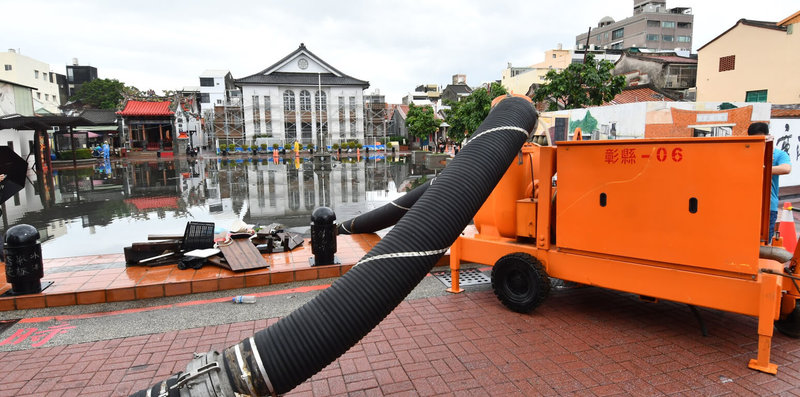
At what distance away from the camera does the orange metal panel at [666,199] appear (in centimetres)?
346

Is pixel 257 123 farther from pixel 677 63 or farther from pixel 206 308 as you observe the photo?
pixel 206 308

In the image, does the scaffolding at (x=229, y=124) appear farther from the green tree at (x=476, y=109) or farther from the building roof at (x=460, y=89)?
the building roof at (x=460, y=89)

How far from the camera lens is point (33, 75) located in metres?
57.5

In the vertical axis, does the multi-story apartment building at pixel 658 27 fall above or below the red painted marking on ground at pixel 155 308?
above

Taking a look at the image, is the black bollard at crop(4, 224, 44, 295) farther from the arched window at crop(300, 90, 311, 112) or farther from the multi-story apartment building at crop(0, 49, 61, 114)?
the multi-story apartment building at crop(0, 49, 61, 114)

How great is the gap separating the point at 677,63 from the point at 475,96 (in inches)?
571

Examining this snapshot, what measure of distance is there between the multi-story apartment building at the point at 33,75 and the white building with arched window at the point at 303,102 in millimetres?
21953

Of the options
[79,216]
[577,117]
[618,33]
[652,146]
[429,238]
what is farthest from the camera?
[618,33]

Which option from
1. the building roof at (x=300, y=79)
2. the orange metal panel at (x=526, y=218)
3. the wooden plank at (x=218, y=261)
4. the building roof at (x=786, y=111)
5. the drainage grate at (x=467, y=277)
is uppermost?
the building roof at (x=300, y=79)

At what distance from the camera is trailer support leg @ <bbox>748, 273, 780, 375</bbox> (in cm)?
331

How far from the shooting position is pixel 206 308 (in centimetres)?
488

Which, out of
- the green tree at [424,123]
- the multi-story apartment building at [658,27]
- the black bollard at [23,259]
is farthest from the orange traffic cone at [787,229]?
the multi-story apartment building at [658,27]

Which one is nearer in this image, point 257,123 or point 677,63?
point 677,63

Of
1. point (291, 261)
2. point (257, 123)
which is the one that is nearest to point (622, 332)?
point (291, 261)
